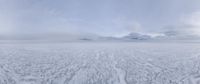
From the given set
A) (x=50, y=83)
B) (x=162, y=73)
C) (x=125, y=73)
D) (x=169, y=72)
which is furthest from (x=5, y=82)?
(x=169, y=72)

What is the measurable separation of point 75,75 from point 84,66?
1527 mm

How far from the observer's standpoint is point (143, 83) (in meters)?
6.18

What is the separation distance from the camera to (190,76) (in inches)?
269

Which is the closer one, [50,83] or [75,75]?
[50,83]

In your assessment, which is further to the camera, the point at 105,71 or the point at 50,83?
the point at 105,71

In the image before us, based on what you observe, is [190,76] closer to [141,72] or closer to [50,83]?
[141,72]

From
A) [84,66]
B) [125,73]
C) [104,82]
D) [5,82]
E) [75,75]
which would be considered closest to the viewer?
[5,82]

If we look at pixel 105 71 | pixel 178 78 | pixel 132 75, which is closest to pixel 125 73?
pixel 132 75

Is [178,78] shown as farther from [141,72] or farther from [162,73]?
[141,72]

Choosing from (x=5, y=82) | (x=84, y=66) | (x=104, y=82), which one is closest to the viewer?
(x=5, y=82)

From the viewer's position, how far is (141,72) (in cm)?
731

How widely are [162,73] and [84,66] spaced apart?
13.3 ft

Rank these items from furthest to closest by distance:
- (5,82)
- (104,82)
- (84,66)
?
(84,66), (104,82), (5,82)

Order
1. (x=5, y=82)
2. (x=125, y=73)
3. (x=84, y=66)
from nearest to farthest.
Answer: (x=5, y=82) < (x=125, y=73) < (x=84, y=66)
